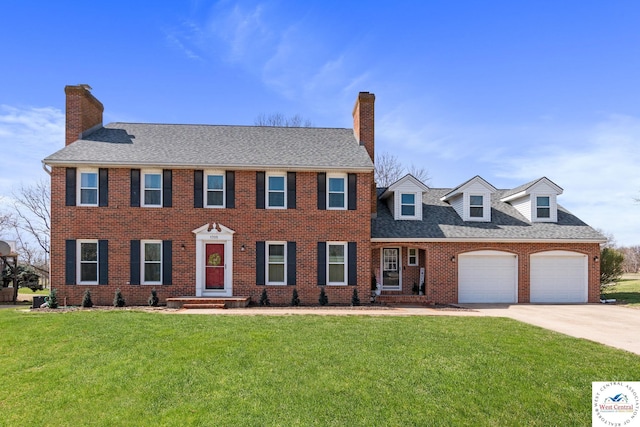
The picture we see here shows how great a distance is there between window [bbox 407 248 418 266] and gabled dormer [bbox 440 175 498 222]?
2.75m

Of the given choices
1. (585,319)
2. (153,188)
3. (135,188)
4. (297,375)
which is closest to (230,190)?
(153,188)

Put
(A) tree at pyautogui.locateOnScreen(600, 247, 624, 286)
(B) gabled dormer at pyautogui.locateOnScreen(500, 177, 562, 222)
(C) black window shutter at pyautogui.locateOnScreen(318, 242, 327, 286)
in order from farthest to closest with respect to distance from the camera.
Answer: (A) tree at pyautogui.locateOnScreen(600, 247, 624, 286) → (B) gabled dormer at pyautogui.locateOnScreen(500, 177, 562, 222) → (C) black window shutter at pyautogui.locateOnScreen(318, 242, 327, 286)

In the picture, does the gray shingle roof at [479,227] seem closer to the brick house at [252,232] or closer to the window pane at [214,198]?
the brick house at [252,232]

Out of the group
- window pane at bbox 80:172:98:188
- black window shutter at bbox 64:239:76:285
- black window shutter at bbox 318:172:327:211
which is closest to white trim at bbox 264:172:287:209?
black window shutter at bbox 318:172:327:211

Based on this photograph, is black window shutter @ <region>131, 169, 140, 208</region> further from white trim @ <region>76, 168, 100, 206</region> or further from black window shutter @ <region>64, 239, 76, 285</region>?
black window shutter @ <region>64, 239, 76, 285</region>

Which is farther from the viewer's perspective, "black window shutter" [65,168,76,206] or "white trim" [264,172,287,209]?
"white trim" [264,172,287,209]

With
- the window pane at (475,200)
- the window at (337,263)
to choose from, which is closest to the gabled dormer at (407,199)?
the window pane at (475,200)

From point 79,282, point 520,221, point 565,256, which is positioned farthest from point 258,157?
point 565,256

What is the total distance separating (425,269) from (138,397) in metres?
13.7

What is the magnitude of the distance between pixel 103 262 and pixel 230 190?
558cm

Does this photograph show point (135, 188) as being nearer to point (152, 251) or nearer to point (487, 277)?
point (152, 251)

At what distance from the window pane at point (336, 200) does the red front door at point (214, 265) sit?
15.4 ft

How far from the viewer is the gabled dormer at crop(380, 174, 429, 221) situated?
18844 mm

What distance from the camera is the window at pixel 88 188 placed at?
15.9 metres
